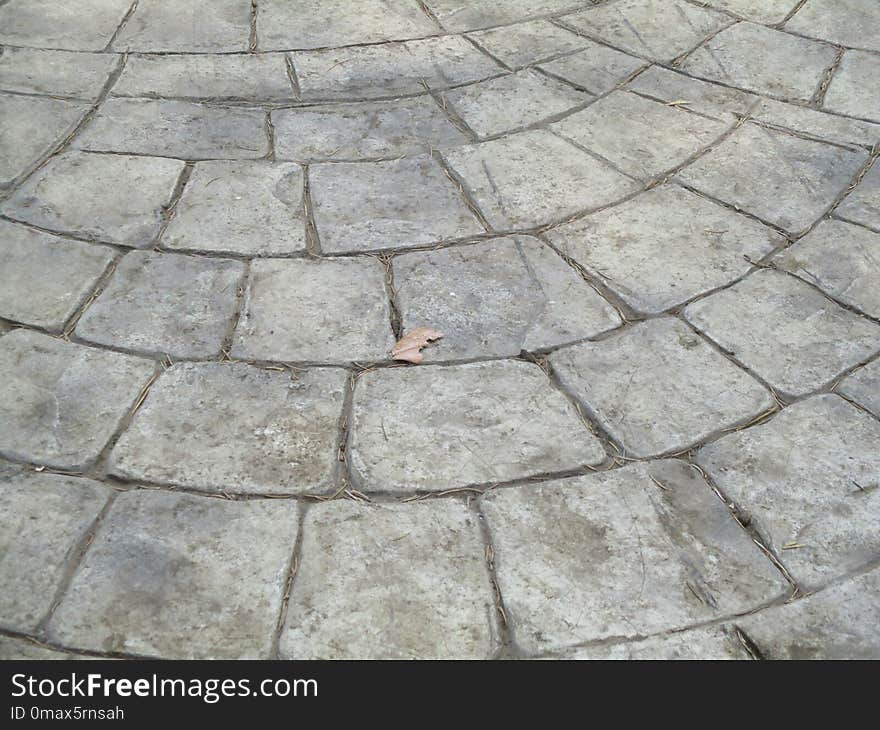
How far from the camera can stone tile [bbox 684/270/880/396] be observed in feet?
8.32

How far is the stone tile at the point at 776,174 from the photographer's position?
305cm

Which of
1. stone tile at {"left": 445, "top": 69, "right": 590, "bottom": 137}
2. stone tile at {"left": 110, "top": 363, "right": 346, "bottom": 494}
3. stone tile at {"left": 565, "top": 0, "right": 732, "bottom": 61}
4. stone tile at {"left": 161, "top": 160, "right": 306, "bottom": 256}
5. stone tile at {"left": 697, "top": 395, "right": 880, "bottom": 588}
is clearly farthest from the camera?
stone tile at {"left": 565, "top": 0, "right": 732, "bottom": 61}

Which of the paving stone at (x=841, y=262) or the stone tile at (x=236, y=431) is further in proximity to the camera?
the paving stone at (x=841, y=262)

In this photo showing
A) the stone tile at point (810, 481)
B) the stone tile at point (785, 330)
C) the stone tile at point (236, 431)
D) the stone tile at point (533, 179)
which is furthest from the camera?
the stone tile at point (533, 179)

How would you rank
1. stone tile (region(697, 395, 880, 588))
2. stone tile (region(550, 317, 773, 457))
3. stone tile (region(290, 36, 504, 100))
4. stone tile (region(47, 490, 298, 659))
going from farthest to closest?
stone tile (region(290, 36, 504, 100)) < stone tile (region(550, 317, 773, 457)) < stone tile (region(697, 395, 880, 588)) < stone tile (region(47, 490, 298, 659))

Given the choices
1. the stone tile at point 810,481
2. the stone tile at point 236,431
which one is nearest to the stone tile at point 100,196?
the stone tile at point 236,431

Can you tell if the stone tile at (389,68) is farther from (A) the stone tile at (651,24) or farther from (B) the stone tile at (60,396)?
(B) the stone tile at (60,396)

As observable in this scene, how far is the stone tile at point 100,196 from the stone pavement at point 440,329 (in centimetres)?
1

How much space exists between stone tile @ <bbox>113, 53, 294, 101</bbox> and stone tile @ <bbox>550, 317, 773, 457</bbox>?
1681 mm

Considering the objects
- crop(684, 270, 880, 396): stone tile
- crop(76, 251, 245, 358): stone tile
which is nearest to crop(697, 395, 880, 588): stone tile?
crop(684, 270, 880, 396): stone tile

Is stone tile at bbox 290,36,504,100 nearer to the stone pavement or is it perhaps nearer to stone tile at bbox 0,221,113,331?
the stone pavement

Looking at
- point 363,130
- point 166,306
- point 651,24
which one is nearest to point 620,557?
point 166,306

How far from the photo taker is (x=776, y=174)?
3.19 meters

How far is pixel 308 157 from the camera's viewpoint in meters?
3.22
